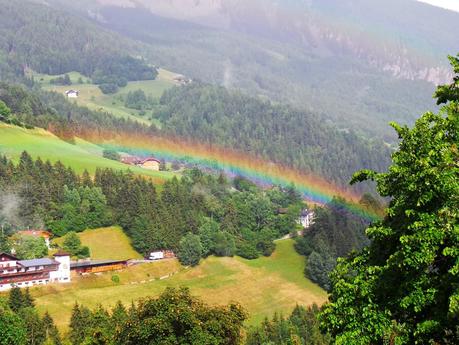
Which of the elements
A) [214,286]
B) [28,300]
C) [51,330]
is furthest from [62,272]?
[51,330]

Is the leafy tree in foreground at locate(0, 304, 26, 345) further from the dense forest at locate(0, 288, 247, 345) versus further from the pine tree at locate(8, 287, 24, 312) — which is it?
the pine tree at locate(8, 287, 24, 312)

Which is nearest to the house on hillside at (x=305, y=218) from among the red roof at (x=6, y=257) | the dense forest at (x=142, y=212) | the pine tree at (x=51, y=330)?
the dense forest at (x=142, y=212)

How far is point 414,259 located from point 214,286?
10770 cm

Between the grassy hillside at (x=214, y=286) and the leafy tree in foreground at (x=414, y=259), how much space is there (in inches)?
3141

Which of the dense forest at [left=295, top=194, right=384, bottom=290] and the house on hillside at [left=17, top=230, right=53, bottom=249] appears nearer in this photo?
the house on hillside at [left=17, top=230, right=53, bottom=249]

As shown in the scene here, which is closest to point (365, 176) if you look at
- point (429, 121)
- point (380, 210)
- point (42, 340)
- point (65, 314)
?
point (429, 121)

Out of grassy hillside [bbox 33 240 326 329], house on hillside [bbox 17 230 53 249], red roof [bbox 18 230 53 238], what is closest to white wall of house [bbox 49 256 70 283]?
grassy hillside [bbox 33 240 326 329]

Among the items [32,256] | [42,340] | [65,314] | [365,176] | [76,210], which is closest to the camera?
[365,176]

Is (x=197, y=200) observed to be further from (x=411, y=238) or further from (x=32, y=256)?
(x=411, y=238)

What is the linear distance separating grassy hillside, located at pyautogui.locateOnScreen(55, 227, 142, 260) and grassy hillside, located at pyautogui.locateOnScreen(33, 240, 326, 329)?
6295mm

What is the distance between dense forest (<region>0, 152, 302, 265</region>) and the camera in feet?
455

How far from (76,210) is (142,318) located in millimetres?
96127

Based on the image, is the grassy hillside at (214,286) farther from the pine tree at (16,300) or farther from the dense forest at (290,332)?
the dense forest at (290,332)

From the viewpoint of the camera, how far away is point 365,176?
2753 cm
